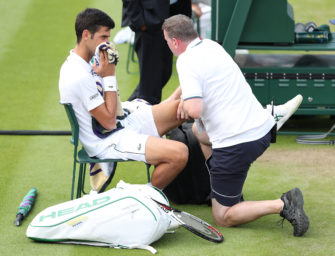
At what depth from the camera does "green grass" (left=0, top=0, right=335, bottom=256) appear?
17.0ft

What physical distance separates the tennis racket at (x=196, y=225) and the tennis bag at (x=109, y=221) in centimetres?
5

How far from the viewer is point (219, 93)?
17.2ft

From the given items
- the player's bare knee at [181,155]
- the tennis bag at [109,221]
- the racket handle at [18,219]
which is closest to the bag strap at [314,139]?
the player's bare knee at [181,155]

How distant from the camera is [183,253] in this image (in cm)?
506

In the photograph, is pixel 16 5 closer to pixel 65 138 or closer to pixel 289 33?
pixel 65 138

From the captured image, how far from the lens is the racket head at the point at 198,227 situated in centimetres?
509

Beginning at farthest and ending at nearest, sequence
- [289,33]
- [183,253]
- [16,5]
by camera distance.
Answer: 1. [16,5]
2. [289,33]
3. [183,253]

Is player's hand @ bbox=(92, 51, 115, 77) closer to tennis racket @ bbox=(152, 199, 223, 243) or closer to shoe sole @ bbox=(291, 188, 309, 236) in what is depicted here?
tennis racket @ bbox=(152, 199, 223, 243)

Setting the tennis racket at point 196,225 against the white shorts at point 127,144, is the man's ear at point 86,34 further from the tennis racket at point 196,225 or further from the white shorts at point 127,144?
the tennis racket at point 196,225

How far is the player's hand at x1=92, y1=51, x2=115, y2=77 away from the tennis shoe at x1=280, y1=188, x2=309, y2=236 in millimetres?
1680

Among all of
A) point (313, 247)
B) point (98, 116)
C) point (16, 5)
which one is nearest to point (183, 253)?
point (313, 247)

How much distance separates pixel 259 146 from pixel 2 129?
140 inches

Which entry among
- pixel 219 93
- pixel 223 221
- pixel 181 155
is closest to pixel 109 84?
pixel 181 155

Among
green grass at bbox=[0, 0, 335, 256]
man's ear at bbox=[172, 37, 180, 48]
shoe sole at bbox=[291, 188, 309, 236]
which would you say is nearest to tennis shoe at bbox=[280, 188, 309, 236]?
shoe sole at bbox=[291, 188, 309, 236]
